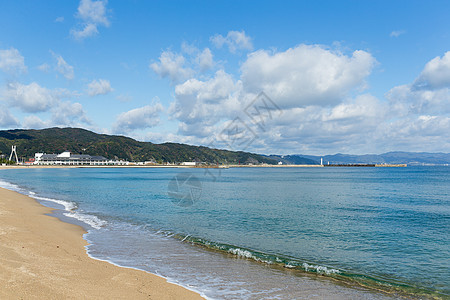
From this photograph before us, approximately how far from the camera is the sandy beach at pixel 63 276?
25.7 ft

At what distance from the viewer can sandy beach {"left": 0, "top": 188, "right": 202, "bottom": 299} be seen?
308 inches

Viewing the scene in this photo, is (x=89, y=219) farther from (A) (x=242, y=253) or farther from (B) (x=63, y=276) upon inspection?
(B) (x=63, y=276)

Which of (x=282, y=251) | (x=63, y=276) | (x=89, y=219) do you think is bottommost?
(x=89, y=219)

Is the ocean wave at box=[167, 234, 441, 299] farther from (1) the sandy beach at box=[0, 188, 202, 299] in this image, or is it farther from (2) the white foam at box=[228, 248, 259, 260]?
(1) the sandy beach at box=[0, 188, 202, 299]

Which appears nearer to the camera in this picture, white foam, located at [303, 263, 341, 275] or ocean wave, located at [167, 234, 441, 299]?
ocean wave, located at [167, 234, 441, 299]

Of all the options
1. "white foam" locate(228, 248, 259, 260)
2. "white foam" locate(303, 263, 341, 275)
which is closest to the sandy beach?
"white foam" locate(228, 248, 259, 260)

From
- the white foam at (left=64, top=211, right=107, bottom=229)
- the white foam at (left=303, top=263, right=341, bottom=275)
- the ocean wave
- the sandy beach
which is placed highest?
the sandy beach

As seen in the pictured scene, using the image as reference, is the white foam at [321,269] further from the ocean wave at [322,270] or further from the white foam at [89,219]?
the white foam at [89,219]

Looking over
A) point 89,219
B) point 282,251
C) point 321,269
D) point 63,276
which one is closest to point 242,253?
point 282,251

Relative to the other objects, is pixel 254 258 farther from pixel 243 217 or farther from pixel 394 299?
pixel 243 217

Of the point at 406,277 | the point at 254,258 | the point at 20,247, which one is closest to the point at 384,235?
the point at 406,277

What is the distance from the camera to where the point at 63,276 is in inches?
361

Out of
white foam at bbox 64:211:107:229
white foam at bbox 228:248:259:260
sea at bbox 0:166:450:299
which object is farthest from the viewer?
white foam at bbox 64:211:107:229

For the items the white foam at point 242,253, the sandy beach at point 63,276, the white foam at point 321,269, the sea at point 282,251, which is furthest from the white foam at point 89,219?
the white foam at point 321,269
